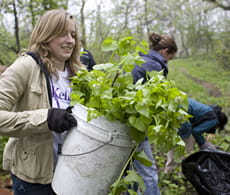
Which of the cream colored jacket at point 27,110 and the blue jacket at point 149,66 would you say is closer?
the cream colored jacket at point 27,110

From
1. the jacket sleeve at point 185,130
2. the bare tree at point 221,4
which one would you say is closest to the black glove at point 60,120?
the jacket sleeve at point 185,130

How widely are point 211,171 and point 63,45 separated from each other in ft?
6.44

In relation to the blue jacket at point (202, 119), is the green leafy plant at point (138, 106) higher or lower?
higher

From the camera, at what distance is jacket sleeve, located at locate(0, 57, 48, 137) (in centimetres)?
114

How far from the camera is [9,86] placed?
3.89 feet

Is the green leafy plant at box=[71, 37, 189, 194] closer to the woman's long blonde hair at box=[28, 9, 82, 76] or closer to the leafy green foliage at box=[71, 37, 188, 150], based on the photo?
the leafy green foliage at box=[71, 37, 188, 150]

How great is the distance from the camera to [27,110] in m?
1.29

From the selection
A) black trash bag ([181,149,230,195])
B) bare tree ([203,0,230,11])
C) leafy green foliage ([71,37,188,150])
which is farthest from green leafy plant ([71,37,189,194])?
bare tree ([203,0,230,11])

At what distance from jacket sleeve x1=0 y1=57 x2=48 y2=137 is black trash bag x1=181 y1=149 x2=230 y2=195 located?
1.91 metres

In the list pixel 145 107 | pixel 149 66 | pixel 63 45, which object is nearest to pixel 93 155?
pixel 145 107

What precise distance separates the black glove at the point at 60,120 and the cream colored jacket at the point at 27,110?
62 millimetres

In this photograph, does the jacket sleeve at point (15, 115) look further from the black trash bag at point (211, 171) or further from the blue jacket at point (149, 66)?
the black trash bag at point (211, 171)

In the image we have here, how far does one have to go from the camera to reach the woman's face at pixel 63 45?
140cm

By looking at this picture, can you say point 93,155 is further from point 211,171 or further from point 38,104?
point 211,171
